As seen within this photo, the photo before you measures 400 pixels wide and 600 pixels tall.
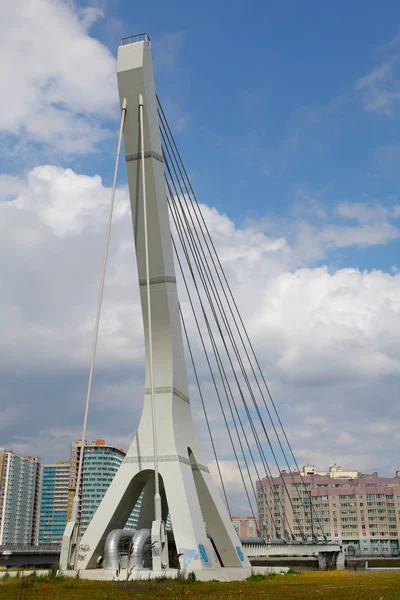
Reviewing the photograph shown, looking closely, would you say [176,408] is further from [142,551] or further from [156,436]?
[142,551]

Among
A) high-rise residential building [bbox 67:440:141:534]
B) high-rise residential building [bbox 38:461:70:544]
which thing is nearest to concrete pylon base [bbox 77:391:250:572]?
high-rise residential building [bbox 67:440:141:534]

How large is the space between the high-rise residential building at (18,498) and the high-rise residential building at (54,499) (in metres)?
10.5

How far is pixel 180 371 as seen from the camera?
2284 cm

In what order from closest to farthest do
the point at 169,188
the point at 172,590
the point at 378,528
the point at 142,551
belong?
the point at 172,590
the point at 142,551
the point at 169,188
the point at 378,528

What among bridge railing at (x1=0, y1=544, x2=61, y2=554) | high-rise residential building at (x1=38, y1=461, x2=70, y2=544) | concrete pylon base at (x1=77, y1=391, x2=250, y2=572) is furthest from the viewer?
high-rise residential building at (x1=38, y1=461, x2=70, y2=544)

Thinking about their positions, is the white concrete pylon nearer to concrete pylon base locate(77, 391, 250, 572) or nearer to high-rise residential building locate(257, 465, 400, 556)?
concrete pylon base locate(77, 391, 250, 572)

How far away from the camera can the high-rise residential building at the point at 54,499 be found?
134725 millimetres

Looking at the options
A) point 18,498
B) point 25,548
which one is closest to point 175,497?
point 25,548

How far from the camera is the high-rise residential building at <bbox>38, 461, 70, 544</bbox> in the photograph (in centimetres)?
13473

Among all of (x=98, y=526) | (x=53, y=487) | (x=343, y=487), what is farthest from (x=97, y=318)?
(x=53, y=487)

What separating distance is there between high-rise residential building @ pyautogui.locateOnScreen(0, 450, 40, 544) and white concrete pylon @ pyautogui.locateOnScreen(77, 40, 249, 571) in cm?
9713

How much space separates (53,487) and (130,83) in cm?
13477

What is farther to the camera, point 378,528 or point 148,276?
point 378,528

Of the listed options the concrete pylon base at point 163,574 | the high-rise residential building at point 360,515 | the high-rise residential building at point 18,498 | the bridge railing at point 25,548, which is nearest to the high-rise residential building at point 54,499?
the high-rise residential building at point 18,498
